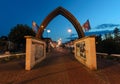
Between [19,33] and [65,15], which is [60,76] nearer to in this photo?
[65,15]

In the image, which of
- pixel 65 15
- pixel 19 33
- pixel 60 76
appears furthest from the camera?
pixel 19 33

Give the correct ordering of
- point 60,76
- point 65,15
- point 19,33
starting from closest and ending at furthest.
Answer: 1. point 60,76
2. point 65,15
3. point 19,33

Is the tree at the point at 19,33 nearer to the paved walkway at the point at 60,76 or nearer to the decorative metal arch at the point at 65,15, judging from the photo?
the decorative metal arch at the point at 65,15

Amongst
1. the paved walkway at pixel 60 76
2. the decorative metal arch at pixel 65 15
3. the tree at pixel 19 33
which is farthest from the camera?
the tree at pixel 19 33

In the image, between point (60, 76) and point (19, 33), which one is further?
point (19, 33)

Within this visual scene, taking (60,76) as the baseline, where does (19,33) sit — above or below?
above

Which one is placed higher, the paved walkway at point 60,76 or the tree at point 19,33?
the tree at point 19,33

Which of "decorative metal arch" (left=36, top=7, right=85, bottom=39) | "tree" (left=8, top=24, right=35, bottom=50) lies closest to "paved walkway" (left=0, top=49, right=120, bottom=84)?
"decorative metal arch" (left=36, top=7, right=85, bottom=39)

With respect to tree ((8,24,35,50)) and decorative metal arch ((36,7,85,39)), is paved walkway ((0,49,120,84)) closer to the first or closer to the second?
decorative metal arch ((36,7,85,39))

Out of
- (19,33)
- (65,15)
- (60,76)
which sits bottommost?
(60,76)

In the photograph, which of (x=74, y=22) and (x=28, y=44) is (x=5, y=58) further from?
(x=74, y=22)

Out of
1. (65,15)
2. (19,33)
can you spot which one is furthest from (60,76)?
(19,33)

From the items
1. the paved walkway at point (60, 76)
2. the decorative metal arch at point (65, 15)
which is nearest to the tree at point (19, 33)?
the decorative metal arch at point (65, 15)

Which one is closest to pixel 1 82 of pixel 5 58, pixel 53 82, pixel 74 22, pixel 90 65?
pixel 53 82
